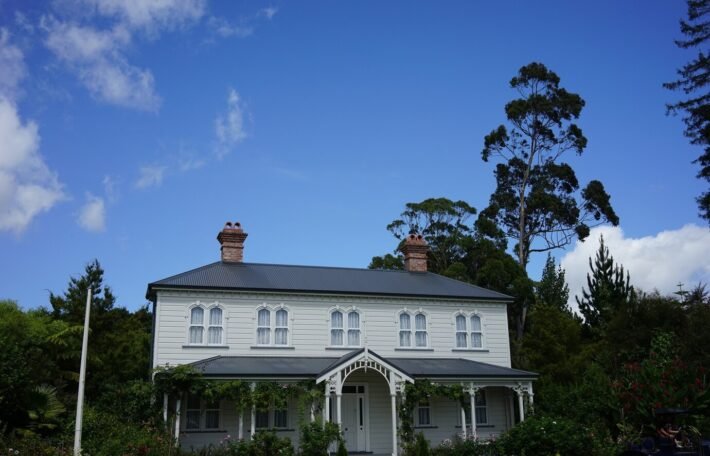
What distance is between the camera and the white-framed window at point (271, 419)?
1000 inches

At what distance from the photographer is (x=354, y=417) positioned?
86.8ft

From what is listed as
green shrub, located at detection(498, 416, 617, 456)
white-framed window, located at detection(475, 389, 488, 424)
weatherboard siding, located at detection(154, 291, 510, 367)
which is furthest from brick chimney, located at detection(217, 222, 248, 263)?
green shrub, located at detection(498, 416, 617, 456)

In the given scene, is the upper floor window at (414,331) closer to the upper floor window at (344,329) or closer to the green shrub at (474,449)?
the upper floor window at (344,329)

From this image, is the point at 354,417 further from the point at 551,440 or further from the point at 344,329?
the point at 551,440

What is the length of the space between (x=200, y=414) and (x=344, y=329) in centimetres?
657

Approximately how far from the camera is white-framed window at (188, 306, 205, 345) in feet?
84.9

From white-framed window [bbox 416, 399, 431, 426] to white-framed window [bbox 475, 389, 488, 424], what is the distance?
2239 millimetres

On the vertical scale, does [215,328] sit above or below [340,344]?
above

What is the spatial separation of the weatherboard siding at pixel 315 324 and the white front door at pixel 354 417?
1686 millimetres

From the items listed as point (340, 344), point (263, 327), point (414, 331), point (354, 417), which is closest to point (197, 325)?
point (263, 327)

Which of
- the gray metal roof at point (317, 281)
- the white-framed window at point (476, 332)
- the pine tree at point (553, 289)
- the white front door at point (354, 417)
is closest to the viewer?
the white front door at point (354, 417)

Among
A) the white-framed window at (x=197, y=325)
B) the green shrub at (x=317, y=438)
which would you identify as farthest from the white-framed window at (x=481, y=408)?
the white-framed window at (x=197, y=325)

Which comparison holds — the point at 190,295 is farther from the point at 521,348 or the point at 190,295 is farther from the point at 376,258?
the point at 376,258

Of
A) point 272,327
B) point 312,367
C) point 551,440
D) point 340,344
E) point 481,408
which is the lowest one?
point 551,440
